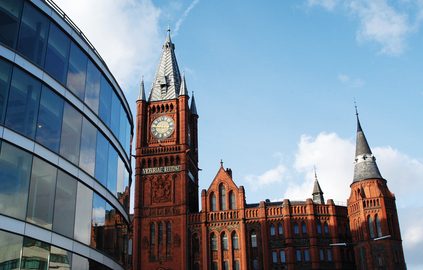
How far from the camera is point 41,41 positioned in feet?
83.6

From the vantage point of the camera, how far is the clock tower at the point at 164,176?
221 ft

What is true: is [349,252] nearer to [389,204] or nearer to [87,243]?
Result: [389,204]

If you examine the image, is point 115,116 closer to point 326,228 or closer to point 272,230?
point 272,230

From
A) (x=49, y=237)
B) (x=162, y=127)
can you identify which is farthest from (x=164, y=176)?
(x=49, y=237)

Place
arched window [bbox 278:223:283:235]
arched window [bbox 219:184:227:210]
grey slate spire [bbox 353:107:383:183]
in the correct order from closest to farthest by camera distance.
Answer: grey slate spire [bbox 353:107:383:183] → arched window [bbox 278:223:283:235] → arched window [bbox 219:184:227:210]

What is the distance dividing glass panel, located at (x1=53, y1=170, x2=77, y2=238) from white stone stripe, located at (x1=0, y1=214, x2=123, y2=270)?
1.47 ft

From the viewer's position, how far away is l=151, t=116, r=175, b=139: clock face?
245 ft

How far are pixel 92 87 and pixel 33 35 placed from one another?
665cm

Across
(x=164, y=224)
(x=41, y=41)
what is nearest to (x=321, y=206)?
(x=164, y=224)

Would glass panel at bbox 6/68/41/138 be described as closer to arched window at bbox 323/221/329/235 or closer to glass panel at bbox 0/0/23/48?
glass panel at bbox 0/0/23/48

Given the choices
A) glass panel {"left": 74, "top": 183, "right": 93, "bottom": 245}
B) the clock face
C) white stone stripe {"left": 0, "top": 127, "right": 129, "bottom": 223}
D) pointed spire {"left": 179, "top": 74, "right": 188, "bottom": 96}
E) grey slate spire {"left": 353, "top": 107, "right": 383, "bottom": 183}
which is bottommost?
glass panel {"left": 74, "top": 183, "right": 93, "bottom": 245}

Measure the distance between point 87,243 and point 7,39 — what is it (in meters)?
11.4

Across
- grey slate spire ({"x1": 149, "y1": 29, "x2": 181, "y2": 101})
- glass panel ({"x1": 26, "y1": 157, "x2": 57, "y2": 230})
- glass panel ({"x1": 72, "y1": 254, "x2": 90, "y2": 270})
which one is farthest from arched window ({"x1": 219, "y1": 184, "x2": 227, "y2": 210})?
glass panel ({"x1": 26, "y1": 157, "x2": 57, "y2": 230})

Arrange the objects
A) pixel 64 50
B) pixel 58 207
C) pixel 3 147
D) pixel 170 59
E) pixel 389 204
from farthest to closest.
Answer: pixel 170 59 < pixel 389 204 < pixel 64 50 < pixel 58 207 < pixel 3 147
